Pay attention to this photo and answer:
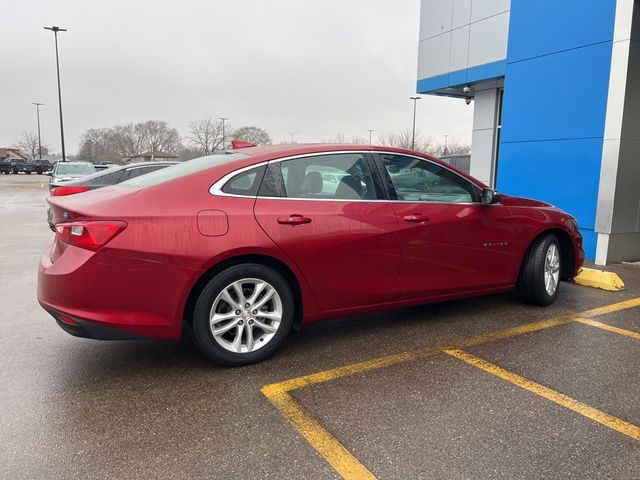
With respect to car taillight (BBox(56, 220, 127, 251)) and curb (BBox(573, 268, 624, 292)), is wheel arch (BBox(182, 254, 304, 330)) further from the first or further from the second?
curb (BBox(573, 268, 624, 292))

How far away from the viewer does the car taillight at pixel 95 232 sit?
2.98 metres

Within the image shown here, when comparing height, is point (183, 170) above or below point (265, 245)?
above

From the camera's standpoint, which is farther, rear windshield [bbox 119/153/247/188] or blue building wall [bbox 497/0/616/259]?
blue building wall [bbox 497/0/616/259]

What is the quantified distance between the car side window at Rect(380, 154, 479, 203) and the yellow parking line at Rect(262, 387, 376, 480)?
6.16 ft

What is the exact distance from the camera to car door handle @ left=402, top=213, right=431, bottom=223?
3.93 meters

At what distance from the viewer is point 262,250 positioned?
333 cm

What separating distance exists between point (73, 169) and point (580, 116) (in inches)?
621

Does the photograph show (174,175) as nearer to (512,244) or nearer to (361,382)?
(361,382)

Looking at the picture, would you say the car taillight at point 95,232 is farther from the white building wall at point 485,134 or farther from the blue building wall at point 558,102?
the white building wall at point 485,134

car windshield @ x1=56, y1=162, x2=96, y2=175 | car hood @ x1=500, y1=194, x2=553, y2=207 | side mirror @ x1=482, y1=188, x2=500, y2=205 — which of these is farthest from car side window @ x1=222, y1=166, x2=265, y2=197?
car windshield @ x1=56, y1=162, x2=96, y2=175

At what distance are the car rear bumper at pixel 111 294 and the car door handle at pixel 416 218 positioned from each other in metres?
1.80

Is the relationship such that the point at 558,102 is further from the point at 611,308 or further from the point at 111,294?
the point at 111,294

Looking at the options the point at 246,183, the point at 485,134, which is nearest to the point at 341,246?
the point at 246,183

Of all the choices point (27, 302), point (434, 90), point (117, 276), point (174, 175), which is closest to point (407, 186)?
point (174, 175)
